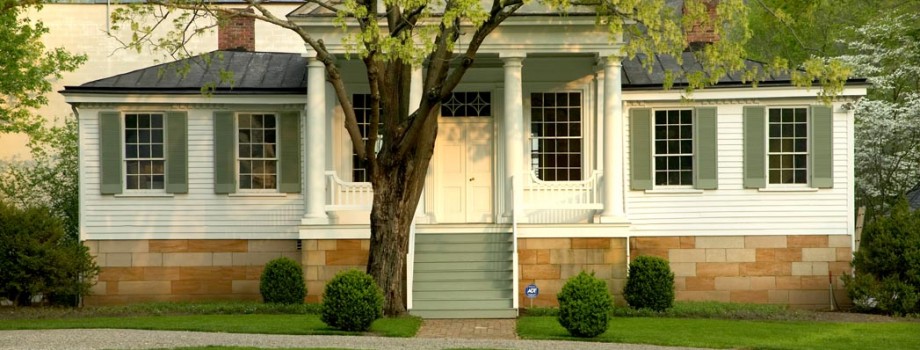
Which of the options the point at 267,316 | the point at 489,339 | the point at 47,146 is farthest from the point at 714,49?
the point at 47,146

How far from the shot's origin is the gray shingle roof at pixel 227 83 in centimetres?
2455

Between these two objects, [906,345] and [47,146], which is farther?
[47,146]

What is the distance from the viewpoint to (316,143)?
74.2ft

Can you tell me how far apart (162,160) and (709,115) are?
10133mm

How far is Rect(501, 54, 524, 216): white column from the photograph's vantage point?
22281 millimetres

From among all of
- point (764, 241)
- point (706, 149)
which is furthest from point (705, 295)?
point (706, 149)

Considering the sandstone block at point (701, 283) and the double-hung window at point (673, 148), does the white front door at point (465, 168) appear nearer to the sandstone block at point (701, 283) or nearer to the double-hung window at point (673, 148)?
the double-hung window at point (673, 148)

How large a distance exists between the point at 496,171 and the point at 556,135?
131 cm

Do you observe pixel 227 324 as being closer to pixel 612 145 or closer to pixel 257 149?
pixel 257 149

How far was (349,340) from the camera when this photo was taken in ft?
55.4

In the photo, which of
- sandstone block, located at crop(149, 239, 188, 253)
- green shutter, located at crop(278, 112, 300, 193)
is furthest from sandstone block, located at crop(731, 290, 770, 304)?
sandstone block, located at crop(149, 239, 188, 253)

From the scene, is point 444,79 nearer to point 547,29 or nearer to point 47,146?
point 547,29

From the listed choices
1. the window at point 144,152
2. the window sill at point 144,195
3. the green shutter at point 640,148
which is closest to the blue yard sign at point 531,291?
the green shutter at point 640,148

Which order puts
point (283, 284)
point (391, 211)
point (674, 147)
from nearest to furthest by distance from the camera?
point (391, 211), point (283, 284), point (674, 147)
